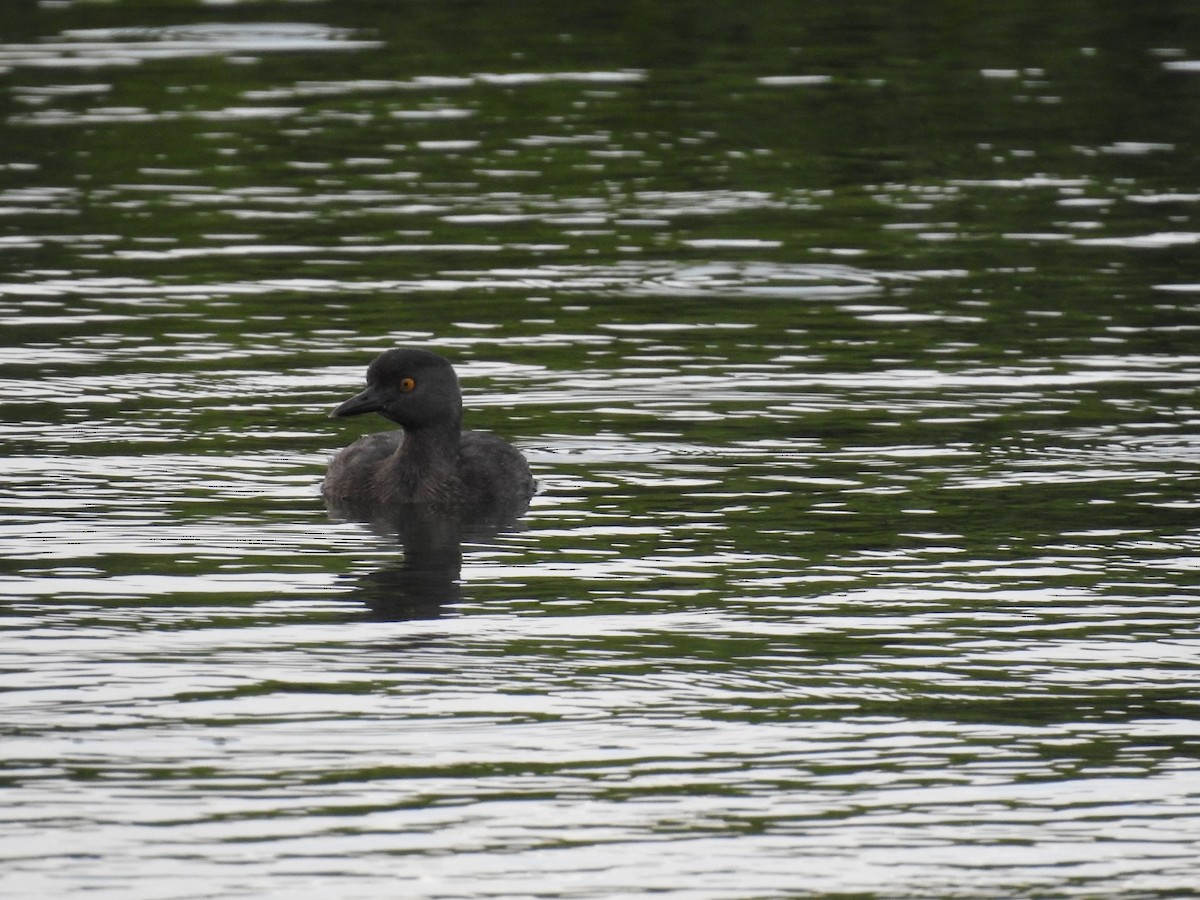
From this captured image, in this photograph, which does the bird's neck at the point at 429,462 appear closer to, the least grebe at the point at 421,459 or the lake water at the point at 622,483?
the least grebe at the point at 421,459

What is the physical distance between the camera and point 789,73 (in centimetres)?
3409

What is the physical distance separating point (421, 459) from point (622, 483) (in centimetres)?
127

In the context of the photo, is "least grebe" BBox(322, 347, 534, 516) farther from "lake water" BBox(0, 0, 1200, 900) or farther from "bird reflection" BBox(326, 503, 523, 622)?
"lake water" BBox(0, 0, 1200, 900)

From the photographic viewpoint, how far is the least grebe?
16.0 meters

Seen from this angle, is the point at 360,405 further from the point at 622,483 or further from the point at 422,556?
the point at 422,556

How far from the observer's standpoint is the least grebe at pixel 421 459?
52.6ft

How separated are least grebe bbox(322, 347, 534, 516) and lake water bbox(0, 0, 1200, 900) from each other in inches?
14.0

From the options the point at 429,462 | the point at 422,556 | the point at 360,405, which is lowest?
the point at 422,556

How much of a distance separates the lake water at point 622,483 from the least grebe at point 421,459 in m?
0.36

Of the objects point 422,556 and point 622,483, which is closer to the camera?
point 422,556

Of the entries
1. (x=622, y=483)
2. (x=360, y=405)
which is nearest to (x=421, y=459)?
(x=360, y=405)

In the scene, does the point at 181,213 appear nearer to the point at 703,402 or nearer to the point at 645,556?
the point at 703,402

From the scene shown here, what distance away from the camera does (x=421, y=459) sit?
1638 cm

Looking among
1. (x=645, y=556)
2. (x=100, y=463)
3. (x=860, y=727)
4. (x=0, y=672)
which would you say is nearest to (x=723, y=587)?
(x=645, y=556)
